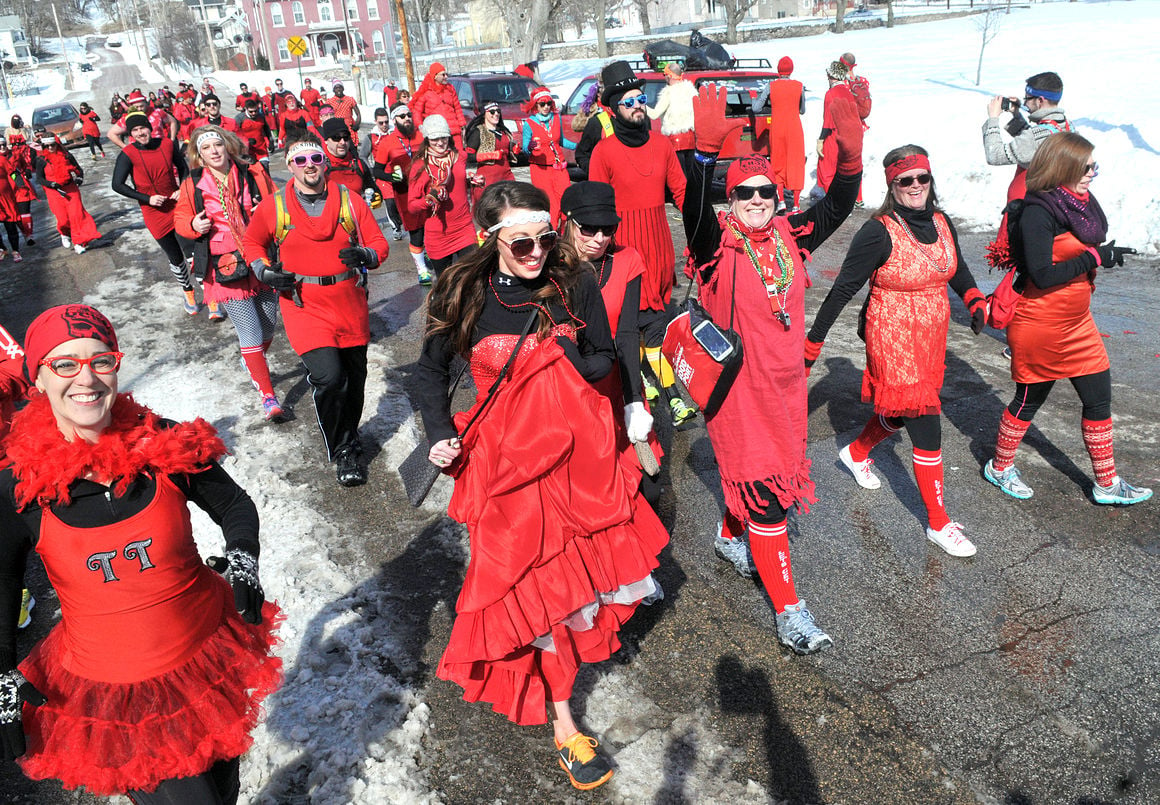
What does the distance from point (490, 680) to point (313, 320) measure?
9.72ft

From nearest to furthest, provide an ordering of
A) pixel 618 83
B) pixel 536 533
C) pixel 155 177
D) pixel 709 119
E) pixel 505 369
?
1. pixel 536 533
2. pixel 505 369
3. pixel 618 83
4. pixel 155 177
5. pixel 709 119

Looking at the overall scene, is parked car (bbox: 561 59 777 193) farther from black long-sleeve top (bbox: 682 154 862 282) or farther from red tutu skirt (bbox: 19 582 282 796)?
red tutu skirt (bbox: 19 582 282 796)

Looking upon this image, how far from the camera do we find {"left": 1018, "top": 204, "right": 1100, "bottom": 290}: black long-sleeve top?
4.03 m

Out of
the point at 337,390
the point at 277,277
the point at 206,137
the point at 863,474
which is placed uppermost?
the point at 206,137

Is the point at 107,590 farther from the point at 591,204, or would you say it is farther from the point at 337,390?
the point at 337,390

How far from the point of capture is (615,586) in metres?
2.88

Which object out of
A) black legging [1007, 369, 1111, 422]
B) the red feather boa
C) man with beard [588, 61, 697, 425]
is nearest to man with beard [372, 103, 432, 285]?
man with beard [588, 61, 697, 425]

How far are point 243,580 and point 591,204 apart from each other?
223 centimetres

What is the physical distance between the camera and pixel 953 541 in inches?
159

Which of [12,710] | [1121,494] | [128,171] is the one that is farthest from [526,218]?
[128,171]

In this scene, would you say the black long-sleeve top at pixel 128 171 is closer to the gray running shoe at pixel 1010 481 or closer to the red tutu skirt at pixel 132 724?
the red tutu skirt at pixel 132 724

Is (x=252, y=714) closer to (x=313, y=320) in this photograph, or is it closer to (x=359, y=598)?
(x=359, y=598)

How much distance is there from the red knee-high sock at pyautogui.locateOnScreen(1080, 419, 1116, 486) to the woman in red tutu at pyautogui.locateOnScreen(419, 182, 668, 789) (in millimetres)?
2757

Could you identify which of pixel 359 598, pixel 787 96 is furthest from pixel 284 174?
pixel 359 598
